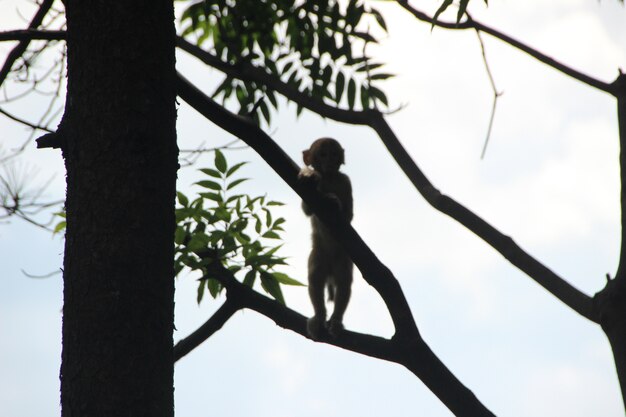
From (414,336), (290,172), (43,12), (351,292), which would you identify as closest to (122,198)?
(290,172)

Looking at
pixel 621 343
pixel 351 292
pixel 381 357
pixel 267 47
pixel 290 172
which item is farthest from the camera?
pixel 351 292

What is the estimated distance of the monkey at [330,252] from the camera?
7.37 metres

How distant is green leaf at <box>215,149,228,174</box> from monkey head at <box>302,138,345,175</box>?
6.70ft

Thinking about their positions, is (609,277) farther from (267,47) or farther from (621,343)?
(267,47)

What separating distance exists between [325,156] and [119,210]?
4.72 meters

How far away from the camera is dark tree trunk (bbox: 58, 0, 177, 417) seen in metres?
2.85

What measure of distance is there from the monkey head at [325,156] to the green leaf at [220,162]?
2043mm

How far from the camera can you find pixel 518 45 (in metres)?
5.91

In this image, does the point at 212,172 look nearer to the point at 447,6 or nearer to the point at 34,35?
the point at 34,35

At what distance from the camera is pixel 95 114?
3109mm

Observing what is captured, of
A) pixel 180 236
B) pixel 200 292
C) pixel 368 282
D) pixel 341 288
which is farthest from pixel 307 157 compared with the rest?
pixel 368 282

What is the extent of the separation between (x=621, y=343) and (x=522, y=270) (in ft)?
2.58

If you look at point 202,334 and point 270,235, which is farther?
point 270,235

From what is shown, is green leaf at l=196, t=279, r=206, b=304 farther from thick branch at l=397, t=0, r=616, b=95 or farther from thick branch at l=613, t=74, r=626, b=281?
thick branch at l=613, t=74, r=626, b=281
